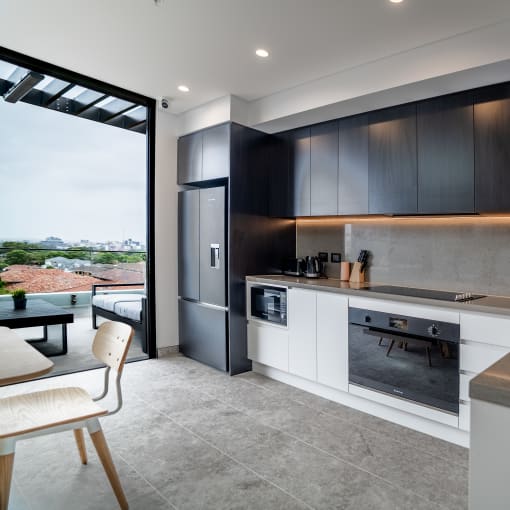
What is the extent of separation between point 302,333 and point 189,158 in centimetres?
223

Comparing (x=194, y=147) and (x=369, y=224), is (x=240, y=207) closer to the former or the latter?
(x=194, y=147)

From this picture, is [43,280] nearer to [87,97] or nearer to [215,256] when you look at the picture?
[215,256]

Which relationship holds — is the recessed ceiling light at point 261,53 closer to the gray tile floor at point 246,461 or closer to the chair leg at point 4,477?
the gray tile floor at point 246,461

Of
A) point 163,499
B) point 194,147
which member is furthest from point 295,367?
point 194,147

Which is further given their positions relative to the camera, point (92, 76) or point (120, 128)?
point (120, 128)

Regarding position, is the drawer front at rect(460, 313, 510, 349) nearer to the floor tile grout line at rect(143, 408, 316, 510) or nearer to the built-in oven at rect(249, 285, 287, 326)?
the floor tile grout line at rect(143, 408, 316, 510)

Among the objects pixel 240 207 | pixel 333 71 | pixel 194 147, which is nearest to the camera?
pixel 333 71

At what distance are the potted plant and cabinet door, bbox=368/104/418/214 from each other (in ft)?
10.4

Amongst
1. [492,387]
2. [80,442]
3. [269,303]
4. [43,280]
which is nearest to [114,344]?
[80,442]

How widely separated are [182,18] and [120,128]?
197 cm

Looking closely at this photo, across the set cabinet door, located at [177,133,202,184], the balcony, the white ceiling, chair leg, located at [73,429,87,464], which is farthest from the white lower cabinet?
the balcony

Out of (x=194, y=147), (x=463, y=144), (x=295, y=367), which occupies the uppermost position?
(x=194, y=147)

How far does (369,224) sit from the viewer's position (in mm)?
3557

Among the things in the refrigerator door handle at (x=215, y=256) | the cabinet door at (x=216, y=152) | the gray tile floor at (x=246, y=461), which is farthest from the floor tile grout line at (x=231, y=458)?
the cabinet door at (x=216, y=152)
